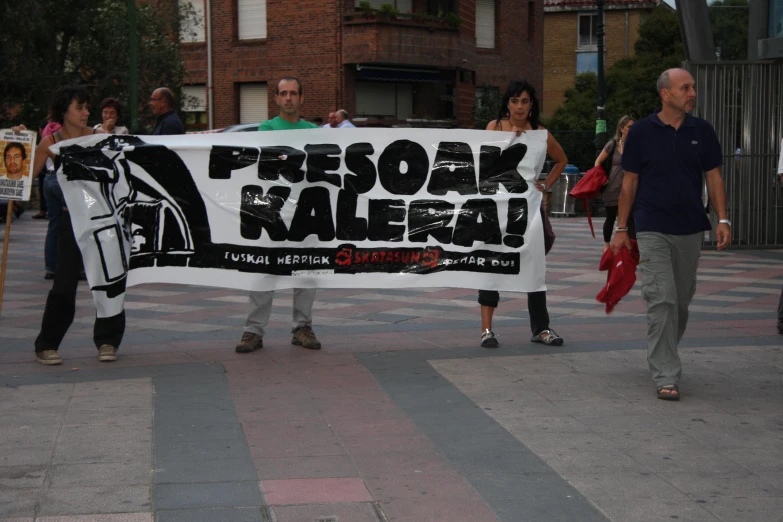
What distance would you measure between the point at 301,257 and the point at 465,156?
1.44 meters

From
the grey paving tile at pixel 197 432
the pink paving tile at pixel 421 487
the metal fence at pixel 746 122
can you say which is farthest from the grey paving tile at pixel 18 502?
the metal fence at pixel 746 122

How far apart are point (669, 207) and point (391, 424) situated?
2103mm

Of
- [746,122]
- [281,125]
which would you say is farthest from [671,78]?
[746,122]

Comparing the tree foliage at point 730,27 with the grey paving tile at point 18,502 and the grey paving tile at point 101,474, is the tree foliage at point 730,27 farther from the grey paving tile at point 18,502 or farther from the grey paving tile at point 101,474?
the grey paving tile at point 18,502

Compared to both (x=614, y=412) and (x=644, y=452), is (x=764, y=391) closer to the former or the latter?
(x=614, y=412)

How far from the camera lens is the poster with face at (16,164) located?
7.68 m

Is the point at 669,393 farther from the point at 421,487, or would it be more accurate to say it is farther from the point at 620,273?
the point at 421,487

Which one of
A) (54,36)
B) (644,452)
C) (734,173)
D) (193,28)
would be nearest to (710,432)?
(644,452)

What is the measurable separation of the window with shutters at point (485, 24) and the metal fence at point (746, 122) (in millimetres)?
23364

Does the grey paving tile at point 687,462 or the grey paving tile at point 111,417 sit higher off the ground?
the grey paving tile at point 111,417

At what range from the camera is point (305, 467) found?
4977mm

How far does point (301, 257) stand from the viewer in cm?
773

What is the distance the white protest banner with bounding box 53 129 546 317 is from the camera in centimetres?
757

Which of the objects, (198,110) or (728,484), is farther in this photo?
(198,110)
